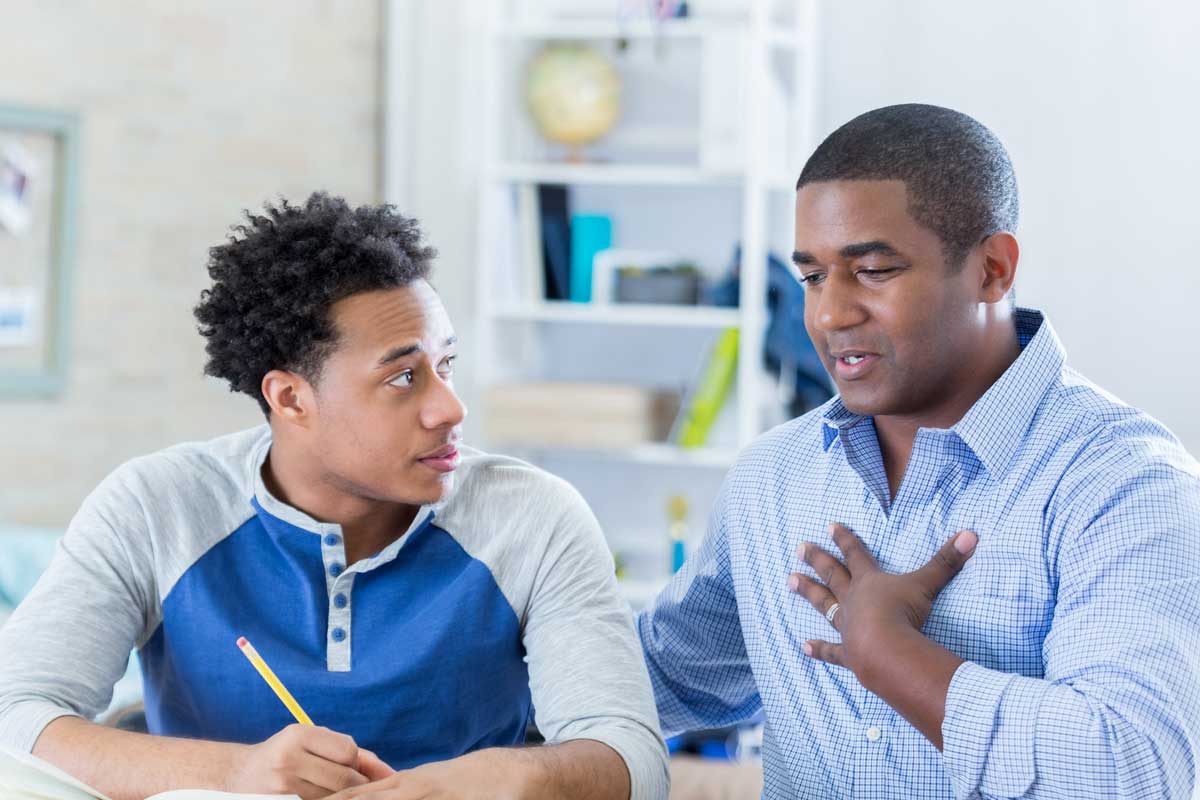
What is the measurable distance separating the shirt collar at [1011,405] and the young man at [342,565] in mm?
407

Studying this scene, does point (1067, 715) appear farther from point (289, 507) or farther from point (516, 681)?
point (289, 507)

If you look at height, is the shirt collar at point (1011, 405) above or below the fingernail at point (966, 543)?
above

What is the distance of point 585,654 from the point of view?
144 cm

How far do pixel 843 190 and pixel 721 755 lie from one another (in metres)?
2.12

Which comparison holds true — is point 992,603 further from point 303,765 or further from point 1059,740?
point 303,765

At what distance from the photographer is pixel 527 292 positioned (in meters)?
3.61

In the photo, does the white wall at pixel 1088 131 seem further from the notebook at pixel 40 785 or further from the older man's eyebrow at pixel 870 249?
the notebook at pixel 40 785

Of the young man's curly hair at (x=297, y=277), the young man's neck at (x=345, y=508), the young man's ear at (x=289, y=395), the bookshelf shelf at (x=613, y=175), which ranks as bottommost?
the young man's neck at (x=345, y=508)

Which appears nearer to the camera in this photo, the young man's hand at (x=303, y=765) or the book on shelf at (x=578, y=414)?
the young man's hand at (x=303, y=765)

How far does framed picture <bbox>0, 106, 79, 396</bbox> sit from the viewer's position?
283cm

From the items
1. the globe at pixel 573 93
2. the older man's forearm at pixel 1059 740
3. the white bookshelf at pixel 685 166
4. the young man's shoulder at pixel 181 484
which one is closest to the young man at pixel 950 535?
the older man's forearm at pixel 1059 740

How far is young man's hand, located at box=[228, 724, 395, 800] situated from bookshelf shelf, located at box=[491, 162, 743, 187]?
2.35 meters

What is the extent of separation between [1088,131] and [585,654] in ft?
7.84

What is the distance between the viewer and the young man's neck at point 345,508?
1578mm
